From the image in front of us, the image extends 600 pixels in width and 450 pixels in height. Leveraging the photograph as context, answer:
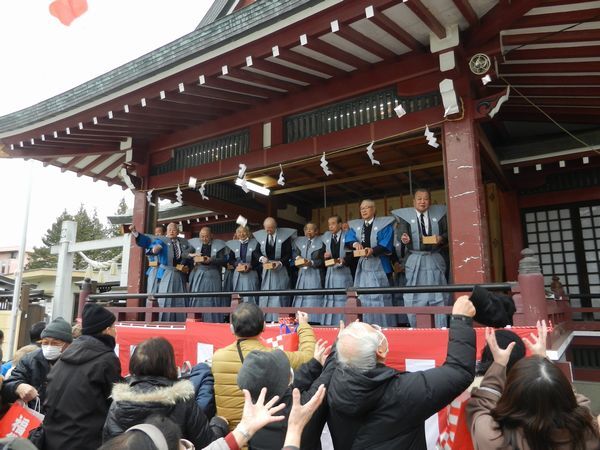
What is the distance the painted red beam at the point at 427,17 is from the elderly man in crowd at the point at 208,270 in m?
4.78

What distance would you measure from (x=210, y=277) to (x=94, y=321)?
462cm

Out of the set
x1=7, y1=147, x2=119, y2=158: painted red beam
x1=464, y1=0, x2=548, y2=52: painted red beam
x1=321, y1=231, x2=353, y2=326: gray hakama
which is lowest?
x1=321, y1=231, x2=353, y2=326: gray hakama

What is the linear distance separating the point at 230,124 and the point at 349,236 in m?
2.76

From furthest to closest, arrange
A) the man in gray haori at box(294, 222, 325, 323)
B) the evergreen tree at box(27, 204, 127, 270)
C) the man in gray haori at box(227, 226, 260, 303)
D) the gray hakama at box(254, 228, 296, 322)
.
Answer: the evergreen tree at box(27, 204, 127, 270) < the man in gray haori at box(227, 226, 260, 303) < the gray hakama at box(254, 228, 296, 322) < the man in gray haori at box(294, 222, 325, 323)

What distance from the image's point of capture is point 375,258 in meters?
5.60

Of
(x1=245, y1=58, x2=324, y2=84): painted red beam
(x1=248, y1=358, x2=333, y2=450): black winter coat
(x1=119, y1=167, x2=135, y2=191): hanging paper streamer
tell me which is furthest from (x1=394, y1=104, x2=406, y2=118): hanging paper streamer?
(x1=119, y1=167, x2=135, y2=191): hanging paper streamer

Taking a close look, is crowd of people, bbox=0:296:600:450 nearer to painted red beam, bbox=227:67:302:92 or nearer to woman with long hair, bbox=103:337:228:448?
woman with long hair, bbox=103:337:228:448

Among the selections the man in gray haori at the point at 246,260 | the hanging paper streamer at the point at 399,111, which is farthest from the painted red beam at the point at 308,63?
the man in gray haori at the point at 246,260

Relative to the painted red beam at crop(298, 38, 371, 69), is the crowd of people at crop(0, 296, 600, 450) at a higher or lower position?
lower

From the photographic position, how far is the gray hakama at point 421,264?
5.07 meters

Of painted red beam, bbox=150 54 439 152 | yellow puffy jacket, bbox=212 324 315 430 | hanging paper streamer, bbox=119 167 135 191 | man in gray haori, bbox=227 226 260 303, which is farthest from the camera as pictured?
hanging paper streamer, bbox=119 167 135 191

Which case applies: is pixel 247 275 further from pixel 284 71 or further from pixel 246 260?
pixel 284 71

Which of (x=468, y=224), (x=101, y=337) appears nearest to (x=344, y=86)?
(x=468, y=224)

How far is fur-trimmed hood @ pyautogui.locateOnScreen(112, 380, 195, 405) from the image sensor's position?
6.35 ft
